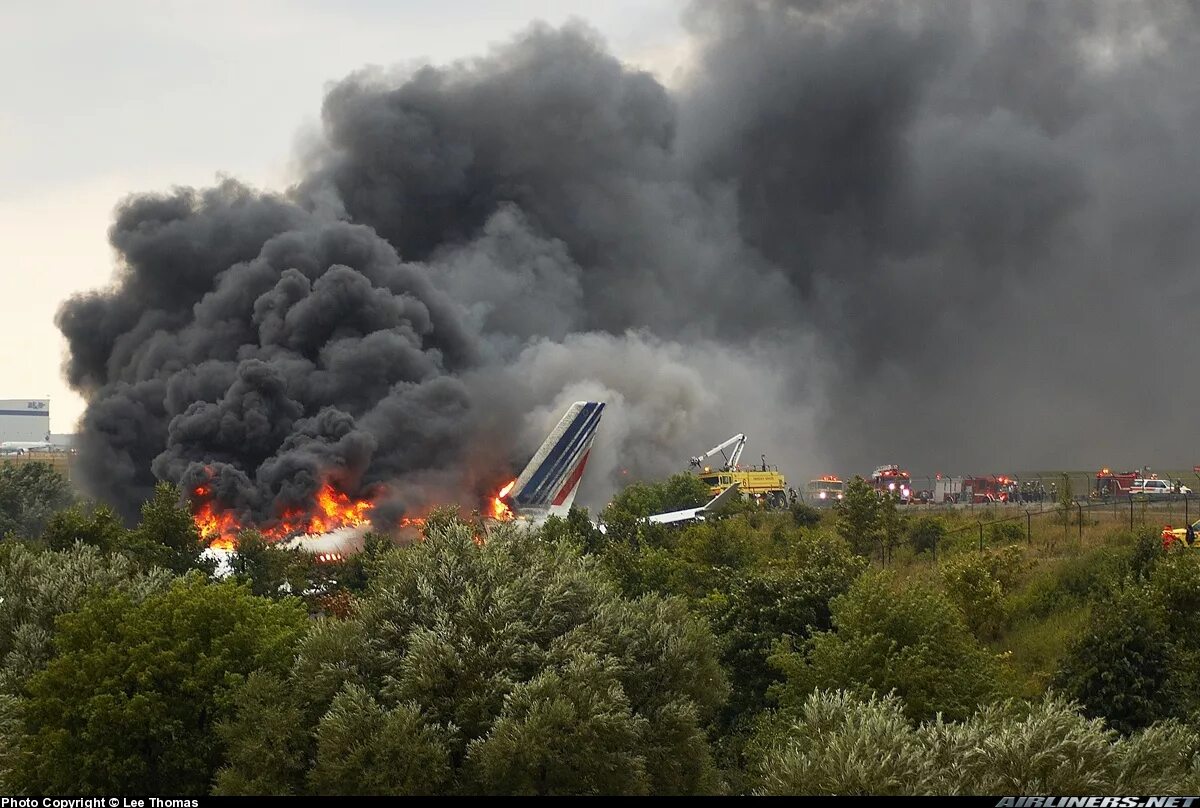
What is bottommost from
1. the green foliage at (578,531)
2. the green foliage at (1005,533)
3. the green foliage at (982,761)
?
the green foliage at (982,761)

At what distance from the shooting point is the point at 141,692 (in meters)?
27.4

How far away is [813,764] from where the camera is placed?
20.8m

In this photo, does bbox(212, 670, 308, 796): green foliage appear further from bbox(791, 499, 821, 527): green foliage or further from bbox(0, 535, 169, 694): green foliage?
bbox(791, 499, 821, 527): green foliage

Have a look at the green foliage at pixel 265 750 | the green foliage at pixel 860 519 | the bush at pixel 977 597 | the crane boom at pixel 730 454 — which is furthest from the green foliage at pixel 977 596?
the crane boom at pixel 730 454

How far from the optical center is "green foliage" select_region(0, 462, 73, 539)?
8875 cm

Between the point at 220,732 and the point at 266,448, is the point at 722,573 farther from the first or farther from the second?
the point at 266,448

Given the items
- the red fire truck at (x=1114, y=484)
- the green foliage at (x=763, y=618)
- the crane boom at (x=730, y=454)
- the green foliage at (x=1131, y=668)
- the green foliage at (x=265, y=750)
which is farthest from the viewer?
the crane boom at (x=730, y=454)

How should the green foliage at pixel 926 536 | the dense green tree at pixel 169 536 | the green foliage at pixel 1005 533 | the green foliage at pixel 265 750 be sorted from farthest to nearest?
the green foliage at pixel 926 536
the green foliage at pixel 1005 533
the dense green tree at pixel 169 536
the green foliage at pixel 265 750

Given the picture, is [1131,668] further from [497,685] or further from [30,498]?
[30,498]

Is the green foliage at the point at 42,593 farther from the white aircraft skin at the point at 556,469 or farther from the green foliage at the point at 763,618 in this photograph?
the white aircraft skin at the point at 556,469

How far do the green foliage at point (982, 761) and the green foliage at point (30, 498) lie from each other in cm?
7613

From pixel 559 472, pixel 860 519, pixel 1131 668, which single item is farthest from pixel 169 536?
pixel 1131 668

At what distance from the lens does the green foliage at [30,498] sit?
291 feet

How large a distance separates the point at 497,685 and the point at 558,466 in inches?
1810
